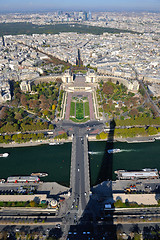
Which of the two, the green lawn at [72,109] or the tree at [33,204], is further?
the green lawn at [72,109]

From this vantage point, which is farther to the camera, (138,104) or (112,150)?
(138,104)

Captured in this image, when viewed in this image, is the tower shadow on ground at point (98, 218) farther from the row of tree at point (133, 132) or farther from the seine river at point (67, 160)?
the row of tree at point (133, 132)

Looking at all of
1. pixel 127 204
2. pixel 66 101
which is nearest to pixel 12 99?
pixel 66 101

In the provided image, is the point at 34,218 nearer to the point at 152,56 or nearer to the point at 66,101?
the point at 66,101

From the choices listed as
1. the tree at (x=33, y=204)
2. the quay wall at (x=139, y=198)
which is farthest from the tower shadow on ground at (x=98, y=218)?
the tree at (x=33, y=204)

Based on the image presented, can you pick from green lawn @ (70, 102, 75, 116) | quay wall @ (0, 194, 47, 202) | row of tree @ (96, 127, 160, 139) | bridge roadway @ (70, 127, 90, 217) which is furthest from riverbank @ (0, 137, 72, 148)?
quay wall @ (0, 194, 47, 202)

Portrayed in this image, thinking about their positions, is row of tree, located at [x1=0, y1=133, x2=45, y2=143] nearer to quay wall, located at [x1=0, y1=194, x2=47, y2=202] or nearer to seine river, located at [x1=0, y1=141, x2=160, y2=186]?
seine river, located at [x1=0, y1=141, x2=160, y2=186]

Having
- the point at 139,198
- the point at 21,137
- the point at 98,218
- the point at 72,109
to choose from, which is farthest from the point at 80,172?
the point at 72,109

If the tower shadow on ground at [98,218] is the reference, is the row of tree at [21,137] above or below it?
above
